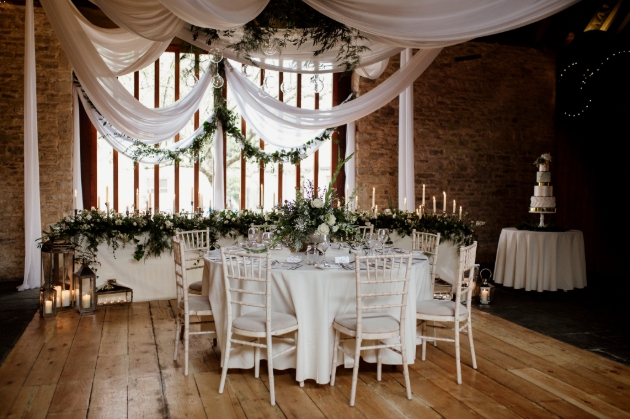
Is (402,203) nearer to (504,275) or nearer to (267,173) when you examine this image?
(504,275)

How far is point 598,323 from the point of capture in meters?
5.44

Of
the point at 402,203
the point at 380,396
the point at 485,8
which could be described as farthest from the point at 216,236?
the point at 485,8

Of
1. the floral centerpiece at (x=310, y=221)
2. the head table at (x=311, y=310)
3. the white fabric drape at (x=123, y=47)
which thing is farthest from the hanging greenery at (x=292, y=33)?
the head table at (x=311, y=310)

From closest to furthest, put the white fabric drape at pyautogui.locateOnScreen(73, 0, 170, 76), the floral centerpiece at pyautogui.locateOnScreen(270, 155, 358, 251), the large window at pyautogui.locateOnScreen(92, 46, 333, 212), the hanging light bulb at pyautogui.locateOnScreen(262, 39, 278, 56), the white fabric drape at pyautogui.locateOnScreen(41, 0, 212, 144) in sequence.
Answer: the floral centerpiece at pyautogui.locateOnScreen(270, 155, 358, 251)
the white fabric drape at pyautogui.locateOnScreen(41, 0, 212, 144)
the hanging light bulb at pyautogui.locateOnScreen(262, 39, 278, 56)
the white fabric drape at pyautogui.locateOnScreen(73, 0, 170, 76)
the large window at pyautogui.locateOnScreen(92, 46, 333, 212)

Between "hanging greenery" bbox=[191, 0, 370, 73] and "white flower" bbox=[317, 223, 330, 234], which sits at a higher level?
"hanging greenery" bbox=[191, 0, 370, 73]

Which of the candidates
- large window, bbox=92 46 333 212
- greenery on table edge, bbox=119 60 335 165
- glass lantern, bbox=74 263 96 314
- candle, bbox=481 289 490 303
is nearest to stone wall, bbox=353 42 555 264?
large window, bbox=92 46 333 212

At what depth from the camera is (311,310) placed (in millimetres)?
3715

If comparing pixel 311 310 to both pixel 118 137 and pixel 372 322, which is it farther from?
pixel 118 137

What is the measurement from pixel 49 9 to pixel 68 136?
3.36 m

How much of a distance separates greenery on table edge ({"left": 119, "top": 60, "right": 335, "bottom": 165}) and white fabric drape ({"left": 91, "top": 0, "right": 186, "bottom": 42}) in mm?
3607

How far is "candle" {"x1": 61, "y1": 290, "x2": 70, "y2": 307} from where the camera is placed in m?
5.63

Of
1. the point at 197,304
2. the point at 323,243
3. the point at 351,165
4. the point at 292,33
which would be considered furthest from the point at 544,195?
the point at 197,304

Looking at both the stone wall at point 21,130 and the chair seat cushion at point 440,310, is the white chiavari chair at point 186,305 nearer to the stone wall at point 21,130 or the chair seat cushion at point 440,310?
the chair seat cushion at point 440,310

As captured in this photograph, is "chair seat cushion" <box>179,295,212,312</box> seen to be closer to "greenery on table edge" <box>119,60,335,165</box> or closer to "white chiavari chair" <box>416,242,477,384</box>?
"white chiavari chair" <box>416,242,477,384</box>
